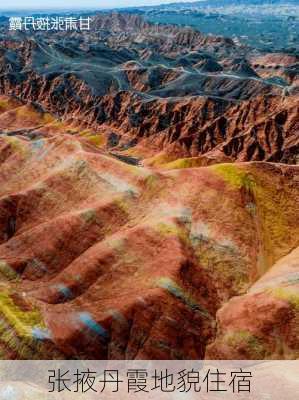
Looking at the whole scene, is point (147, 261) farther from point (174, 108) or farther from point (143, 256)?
point (174, 108)

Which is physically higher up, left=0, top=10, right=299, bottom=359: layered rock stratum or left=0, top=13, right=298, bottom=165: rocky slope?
left=0, top=10, right=299, bottom=359: layered rock stratum

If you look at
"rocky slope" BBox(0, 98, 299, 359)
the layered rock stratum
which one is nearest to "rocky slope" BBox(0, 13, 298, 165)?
the layered rock stratum

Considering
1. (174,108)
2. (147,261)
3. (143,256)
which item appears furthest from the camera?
(174,108)

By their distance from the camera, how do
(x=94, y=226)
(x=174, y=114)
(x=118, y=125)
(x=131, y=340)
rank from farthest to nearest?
(x=118, y=125), (x=174, y=114), (x=94, y=226), (x=131, y=340)

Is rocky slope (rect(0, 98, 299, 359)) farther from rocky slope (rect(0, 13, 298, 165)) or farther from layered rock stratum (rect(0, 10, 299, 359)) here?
rocky slope (rect(0, 13, 298, 165))

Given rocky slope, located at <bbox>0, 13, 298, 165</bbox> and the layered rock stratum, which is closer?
the layered rock stratum

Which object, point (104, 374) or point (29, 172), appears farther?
point (29, 172)

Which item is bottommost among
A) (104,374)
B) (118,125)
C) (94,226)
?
(118,125)

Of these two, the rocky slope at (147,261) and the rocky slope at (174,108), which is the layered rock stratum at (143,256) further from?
the rocky slope at (174,108)

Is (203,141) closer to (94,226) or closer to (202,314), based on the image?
(94,226)

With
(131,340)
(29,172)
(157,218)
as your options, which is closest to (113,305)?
(131,340)

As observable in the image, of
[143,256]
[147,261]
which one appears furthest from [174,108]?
[147,261]
